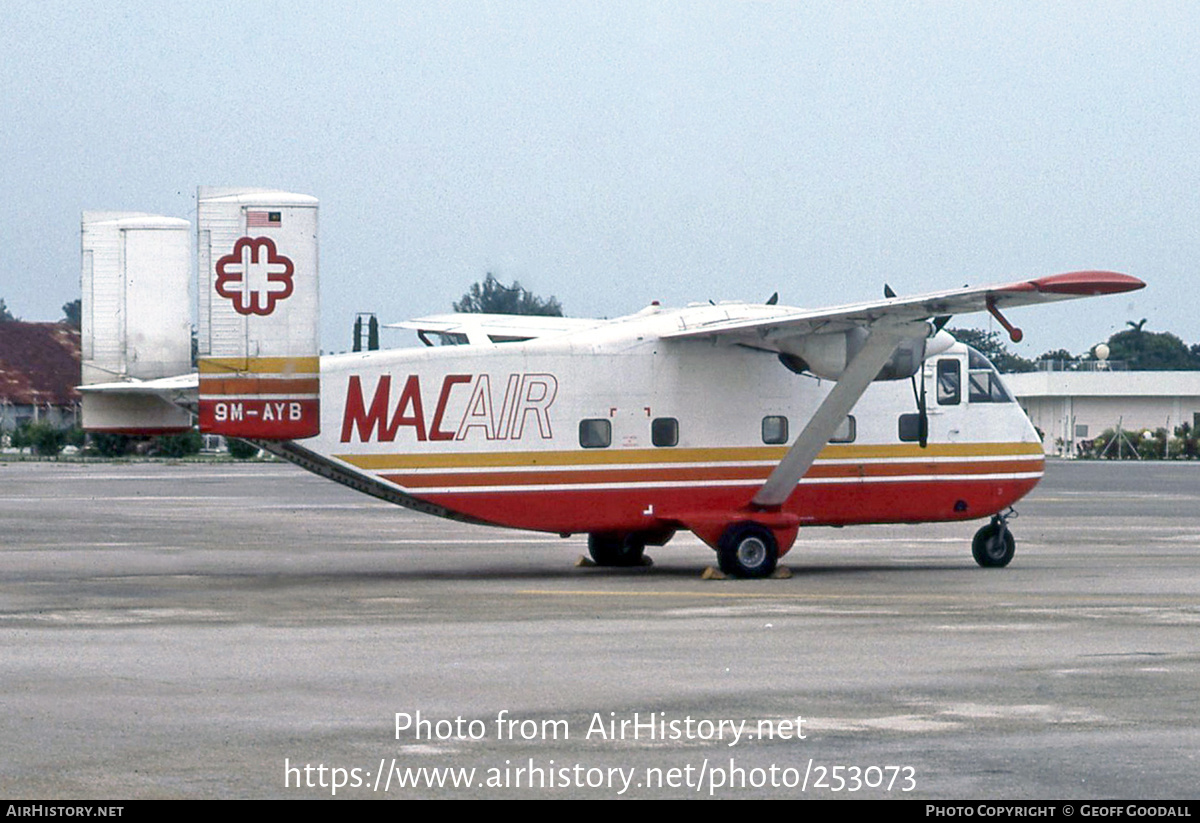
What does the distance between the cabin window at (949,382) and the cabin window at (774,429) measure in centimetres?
242

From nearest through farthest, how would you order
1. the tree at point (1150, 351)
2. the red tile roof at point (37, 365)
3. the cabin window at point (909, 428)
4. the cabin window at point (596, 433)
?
the cabin window at point (596, 433)
the cabin window at point (909, 428)
the red tile roof at point (37, 365)
the tree at point (1150, 351)

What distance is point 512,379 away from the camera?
65.7 feet

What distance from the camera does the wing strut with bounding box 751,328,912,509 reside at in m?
19.2

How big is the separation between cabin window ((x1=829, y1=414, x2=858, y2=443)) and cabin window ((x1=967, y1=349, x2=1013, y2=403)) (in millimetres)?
1887

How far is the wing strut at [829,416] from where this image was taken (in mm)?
19250

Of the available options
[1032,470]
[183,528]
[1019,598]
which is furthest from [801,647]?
[183,528]

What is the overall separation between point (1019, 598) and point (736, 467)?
4354 mm

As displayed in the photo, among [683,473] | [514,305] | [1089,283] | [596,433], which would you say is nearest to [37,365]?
[514,305]

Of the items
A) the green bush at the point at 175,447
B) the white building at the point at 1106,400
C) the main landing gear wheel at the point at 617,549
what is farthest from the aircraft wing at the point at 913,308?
the white building at the point at 1106,400

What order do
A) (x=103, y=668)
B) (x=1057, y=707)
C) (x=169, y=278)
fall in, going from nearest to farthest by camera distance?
(x=1057, y=707) → (x=103, y=668) → (x=169, y=278)

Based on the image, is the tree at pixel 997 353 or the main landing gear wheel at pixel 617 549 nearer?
the main landing gear wheel at pixel 617 549

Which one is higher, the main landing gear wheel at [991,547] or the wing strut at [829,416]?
the wing strut at [829,416]

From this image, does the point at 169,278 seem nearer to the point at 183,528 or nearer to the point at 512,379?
the point at 512,379

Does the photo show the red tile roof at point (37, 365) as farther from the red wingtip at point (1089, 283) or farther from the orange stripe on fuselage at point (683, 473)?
the red wingtip at point (1089, 283)
